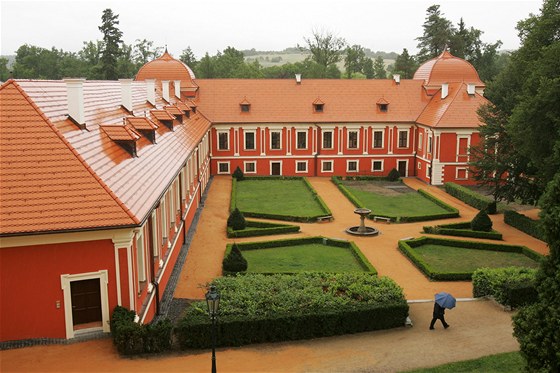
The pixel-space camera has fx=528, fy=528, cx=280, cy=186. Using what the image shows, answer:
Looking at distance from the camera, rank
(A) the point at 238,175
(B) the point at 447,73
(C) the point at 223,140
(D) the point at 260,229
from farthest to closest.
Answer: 1. (B) the point at 447,73
2. (C) the point at 223,140
3. (A) the point at 238,175
4. (D) the point at 260,229

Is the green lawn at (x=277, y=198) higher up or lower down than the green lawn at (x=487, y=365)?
higher up

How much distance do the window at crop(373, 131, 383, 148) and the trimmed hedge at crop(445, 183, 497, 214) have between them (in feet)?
28.0

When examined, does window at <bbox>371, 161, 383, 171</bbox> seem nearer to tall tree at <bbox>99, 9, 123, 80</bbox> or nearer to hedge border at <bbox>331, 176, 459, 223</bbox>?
hedge border at <bbox>331, 176, 459, 223</bbox>

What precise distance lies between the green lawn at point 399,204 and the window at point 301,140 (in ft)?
25.4

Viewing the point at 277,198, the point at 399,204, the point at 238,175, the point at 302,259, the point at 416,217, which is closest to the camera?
the point at 302,259

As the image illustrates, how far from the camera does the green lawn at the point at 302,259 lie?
74.8 ft

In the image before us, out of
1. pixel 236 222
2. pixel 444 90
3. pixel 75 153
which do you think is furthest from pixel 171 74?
pixel 75 153

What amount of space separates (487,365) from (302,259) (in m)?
11.4

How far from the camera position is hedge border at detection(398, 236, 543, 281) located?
2189 cm

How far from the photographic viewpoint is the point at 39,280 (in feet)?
43.5

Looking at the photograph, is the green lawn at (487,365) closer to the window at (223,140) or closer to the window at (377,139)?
the window at (377,139)

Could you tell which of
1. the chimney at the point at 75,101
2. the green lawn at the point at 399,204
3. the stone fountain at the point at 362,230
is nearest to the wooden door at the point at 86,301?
the chimney at the point at 75,101

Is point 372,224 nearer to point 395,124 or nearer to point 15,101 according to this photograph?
point 395,124

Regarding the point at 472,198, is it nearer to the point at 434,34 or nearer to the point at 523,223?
the point at 523,223
